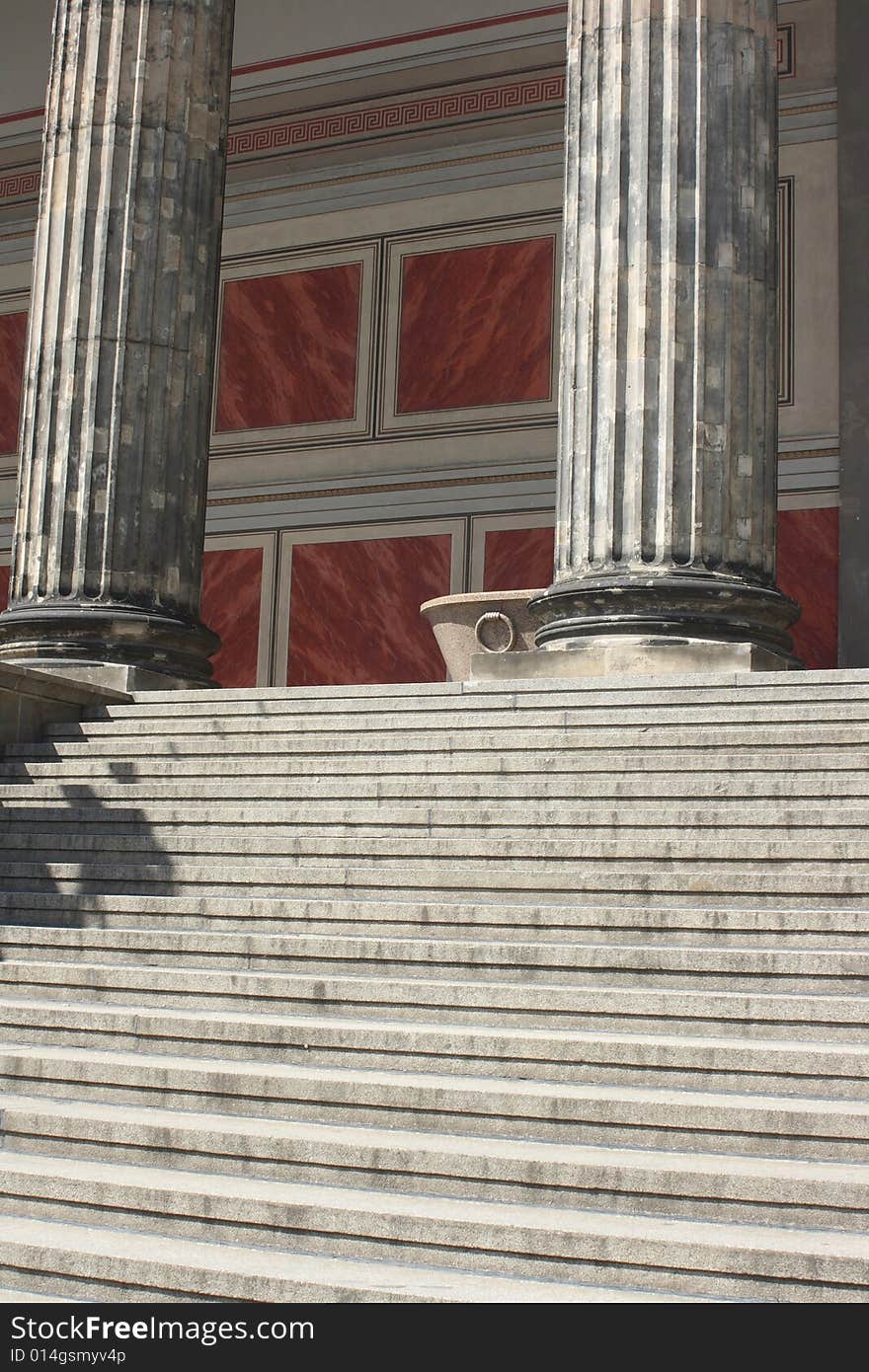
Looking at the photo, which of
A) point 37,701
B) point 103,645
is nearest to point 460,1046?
point 37,701

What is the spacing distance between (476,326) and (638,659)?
6.34 meters

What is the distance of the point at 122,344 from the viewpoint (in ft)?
27.1

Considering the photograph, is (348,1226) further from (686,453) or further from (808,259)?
(808,259)

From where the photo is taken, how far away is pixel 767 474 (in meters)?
7.02

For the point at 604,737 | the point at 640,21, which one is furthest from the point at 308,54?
the point at 604,737

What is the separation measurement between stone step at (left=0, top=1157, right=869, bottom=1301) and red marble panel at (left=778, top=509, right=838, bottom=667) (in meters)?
7.83

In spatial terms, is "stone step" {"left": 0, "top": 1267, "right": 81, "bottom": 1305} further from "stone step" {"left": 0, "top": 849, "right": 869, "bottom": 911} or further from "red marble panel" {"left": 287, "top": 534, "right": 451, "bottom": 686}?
"red marble panel" {"left": 287, "top": 534, "right": 451, "bottom": 686}

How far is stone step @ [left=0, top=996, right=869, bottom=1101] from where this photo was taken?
145 inches

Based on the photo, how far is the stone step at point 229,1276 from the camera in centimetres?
296

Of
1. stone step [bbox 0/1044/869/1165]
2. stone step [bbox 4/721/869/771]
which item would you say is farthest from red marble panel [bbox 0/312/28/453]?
stone step [bbox 0/1044/869/1165]

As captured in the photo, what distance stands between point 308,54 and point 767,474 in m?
7.79

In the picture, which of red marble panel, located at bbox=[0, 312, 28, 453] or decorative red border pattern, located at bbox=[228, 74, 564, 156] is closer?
decorative red border pattern, located at bbox=[228, 74, 564, 156]

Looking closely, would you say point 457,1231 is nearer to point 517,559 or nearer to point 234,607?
point 517,559

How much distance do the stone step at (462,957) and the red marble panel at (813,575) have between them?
6535 mm
